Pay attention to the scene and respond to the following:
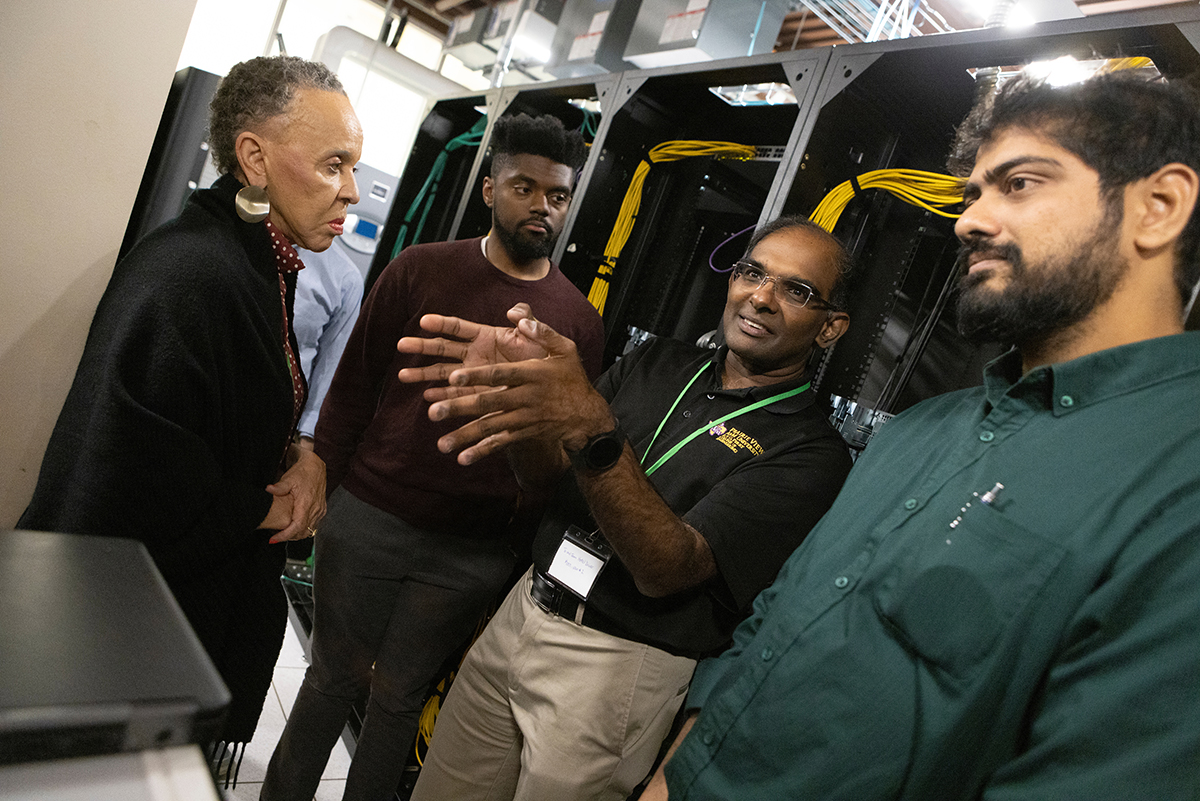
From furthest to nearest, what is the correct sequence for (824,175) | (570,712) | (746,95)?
1. (746,95)
2. (824,175)
3. (570,712)

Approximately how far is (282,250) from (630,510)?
86 cm

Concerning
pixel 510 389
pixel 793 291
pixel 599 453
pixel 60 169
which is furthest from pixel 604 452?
pixel 60 169

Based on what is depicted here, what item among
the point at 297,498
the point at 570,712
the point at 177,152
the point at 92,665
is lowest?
the point at 570,712

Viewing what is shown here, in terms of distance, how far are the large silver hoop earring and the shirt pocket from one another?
122 centimetres

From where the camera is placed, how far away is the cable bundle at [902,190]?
68.7 inches

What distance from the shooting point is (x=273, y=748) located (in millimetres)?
2283

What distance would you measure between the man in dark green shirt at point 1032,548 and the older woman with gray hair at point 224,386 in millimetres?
889

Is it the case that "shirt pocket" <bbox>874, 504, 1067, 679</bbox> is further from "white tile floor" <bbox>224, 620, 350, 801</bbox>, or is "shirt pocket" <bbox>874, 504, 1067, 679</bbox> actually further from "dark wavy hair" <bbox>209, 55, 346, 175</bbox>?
"white tile floor" <bbox>224, 620, 350, 801</bbox>

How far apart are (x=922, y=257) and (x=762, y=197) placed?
0.65 m

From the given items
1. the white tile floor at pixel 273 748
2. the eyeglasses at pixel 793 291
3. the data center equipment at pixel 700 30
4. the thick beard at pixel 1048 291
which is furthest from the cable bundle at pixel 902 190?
the white tile floor at pixel 273 748

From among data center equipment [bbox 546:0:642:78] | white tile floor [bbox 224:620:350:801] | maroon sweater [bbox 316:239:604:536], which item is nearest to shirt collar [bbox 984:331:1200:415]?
maroon sweater [bbox 316:239:604:536]

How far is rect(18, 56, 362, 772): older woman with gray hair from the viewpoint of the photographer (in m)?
1.08

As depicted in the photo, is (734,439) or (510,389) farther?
(734,439)

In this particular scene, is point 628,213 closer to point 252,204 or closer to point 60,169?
point 252,204
